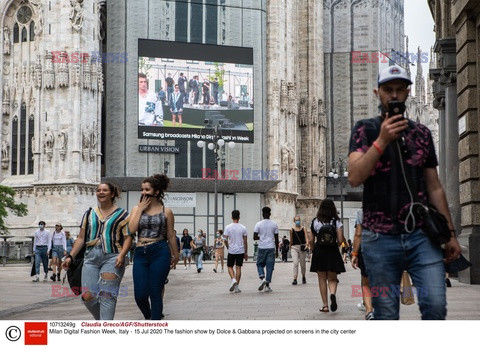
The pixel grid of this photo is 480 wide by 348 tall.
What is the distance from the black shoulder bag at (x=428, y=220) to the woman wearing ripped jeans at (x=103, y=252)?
3859 millimetres

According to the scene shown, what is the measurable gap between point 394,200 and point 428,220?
207mm

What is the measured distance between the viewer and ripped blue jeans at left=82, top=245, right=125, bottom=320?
7924mm

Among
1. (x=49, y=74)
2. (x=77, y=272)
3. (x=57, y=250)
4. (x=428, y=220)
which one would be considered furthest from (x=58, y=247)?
(x=49, y=74)

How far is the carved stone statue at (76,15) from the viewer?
48.5m

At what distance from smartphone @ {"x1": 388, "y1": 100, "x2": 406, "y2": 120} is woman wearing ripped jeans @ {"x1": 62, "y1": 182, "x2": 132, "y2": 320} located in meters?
3.98

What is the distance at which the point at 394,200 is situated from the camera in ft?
15.3

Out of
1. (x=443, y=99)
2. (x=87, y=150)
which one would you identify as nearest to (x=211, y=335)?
(x=443, y=99)

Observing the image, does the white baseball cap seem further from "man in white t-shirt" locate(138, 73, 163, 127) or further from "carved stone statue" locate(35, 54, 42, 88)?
"carved stone statue" locate(35, 54, 42, 88)

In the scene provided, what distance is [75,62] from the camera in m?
48.7

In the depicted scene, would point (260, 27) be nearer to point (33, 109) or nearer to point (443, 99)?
point (33, 109)

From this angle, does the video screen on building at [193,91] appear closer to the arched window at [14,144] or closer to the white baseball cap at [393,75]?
the arched window at [14,144]

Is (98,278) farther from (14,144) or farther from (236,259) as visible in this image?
(14,144)

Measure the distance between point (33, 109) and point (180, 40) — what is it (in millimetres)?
9485

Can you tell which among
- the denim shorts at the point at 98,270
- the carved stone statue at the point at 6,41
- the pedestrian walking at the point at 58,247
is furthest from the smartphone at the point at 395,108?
the carved stone statue at the point at 6,41
